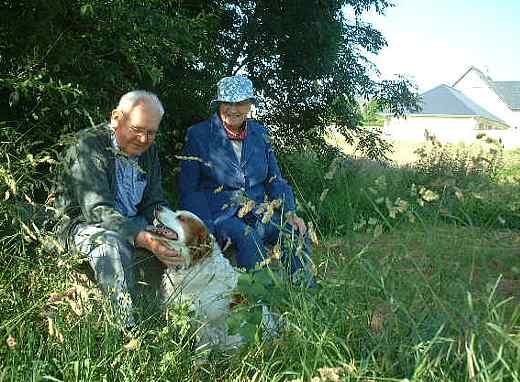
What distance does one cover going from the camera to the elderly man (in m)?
2.76

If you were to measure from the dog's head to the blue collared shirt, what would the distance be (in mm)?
520

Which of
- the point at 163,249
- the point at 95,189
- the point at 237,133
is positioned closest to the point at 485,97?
the point at 237,133

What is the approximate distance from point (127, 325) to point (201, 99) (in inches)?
142

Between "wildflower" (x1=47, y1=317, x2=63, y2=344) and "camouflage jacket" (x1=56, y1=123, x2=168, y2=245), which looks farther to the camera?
"camouflage jacket" (x1=56, y1=123, x2=168, y2=245)

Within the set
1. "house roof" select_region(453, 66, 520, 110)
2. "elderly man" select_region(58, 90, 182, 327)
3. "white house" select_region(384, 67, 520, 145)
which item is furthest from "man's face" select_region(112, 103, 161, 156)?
"house roof" select_region(453, 66, 520, 110)

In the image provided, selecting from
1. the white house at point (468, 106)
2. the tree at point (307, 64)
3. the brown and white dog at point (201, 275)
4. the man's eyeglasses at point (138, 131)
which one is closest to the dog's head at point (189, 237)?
the brown and white dog at point (201, 275)

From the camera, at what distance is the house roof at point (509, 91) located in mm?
52906

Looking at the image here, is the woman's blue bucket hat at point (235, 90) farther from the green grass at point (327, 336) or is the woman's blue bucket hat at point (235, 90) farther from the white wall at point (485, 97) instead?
the white wall at point (485, 97)

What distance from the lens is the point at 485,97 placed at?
56.7 m

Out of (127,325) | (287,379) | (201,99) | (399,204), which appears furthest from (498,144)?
(201,99)

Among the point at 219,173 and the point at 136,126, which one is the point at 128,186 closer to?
the point at 136,126

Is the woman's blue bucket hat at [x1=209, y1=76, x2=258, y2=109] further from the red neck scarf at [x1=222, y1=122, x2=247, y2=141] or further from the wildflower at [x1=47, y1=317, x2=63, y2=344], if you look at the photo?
the wildflower at [x1=47, y1=317, x2=63, y2=344]

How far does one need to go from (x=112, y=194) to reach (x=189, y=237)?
1.88 ft

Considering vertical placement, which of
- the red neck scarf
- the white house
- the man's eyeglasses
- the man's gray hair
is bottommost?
the white house
